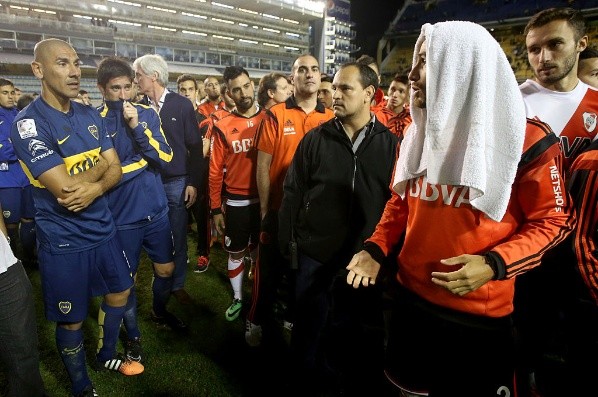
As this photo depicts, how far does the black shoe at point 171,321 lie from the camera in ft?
11.4

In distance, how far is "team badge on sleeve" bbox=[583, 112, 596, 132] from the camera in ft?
7.48

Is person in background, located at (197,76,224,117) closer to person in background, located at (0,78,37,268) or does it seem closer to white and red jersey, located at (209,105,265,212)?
person in background, located at (0,78,37,268)

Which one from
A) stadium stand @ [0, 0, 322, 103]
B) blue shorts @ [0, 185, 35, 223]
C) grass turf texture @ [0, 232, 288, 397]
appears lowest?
grass turf texture @ [0, 232, 288, 397]

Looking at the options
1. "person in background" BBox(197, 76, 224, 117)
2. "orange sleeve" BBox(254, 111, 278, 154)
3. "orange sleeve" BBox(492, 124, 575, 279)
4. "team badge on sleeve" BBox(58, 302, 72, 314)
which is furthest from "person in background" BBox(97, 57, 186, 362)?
"person in background" BBox(197, 76, 224, 117)

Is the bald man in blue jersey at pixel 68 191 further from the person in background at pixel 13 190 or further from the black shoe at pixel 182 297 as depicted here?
the person in background at pixel 13 190

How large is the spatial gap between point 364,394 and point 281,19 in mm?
51076

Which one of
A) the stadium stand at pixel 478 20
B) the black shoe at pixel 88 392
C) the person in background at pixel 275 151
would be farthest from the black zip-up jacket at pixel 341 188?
the stadium stand at pixel 478 20

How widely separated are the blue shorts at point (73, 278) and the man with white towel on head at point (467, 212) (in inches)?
71.7

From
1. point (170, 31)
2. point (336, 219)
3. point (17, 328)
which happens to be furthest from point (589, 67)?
point (170, 31)

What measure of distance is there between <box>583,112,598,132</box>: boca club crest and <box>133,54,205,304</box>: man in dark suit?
A: 11.0 feet

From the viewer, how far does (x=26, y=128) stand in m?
2.22

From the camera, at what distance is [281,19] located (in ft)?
156

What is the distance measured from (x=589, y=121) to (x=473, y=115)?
151cm

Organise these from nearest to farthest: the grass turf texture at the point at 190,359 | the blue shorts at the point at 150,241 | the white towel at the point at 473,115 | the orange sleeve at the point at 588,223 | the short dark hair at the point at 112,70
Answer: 1. the white towel at the point at 473,115
2. the orange sleeve at the point at 588,223
3. the grass turf texture at the point at 190,359
4. the short dark hair at the point at 112,70
5. the blue shorts at the point at 150,241
